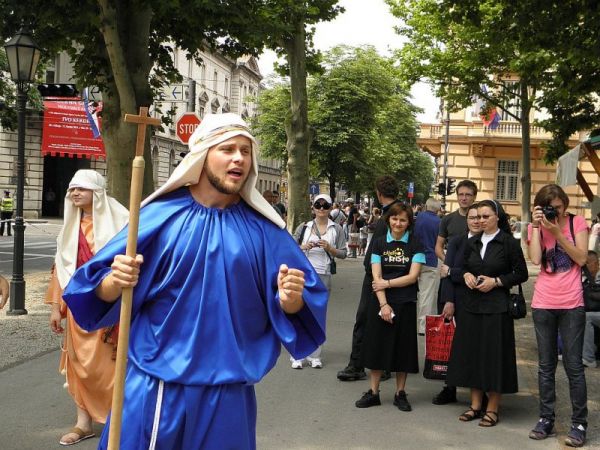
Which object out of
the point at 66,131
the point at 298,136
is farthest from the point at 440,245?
the point at 66,131

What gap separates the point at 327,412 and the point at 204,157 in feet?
12.0

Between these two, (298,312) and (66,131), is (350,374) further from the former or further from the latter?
(66,131)

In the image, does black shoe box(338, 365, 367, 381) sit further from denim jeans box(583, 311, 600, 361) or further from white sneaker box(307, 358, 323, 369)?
denim jeans box(583, 311, 600, 361)

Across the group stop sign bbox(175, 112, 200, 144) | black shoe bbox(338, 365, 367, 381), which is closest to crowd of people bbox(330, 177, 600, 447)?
black shoe bbox(338, 365, 367, 381)

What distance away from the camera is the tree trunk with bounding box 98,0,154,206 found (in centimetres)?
1139

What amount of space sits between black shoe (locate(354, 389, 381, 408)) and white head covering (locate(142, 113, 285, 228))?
3.55m

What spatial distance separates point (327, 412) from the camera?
6.18m

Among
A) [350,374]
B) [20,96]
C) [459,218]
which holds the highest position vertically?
[20,96]

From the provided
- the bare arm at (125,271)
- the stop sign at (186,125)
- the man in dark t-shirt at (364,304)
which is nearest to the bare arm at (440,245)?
the man in dark t-shirt at (364,304)

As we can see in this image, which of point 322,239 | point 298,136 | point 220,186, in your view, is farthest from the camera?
point 298,136

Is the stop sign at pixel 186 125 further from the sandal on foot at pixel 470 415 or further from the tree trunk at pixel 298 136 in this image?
the sandal on foot at pixel 470 415

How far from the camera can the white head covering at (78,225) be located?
5.32 meters

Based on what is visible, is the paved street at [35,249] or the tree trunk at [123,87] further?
the paved street at [35,249]

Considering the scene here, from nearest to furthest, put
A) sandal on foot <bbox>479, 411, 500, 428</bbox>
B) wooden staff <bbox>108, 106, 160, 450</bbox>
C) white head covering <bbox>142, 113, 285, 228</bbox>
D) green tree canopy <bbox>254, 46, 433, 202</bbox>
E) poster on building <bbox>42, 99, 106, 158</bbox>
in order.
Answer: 1. wooden staff <bbox>108, 106, 160, 450</bbox>
2. white head covering <bbox>142, 113, 285, 228</bbox>
3. sandal on foot <bbox>479, 411, 500, 428</bbox>
4. poster on building <bbox>42, 99, 106, 158</bbox>
5. green tree canopy <bbox>254, 46, 433, 202</bbox>
